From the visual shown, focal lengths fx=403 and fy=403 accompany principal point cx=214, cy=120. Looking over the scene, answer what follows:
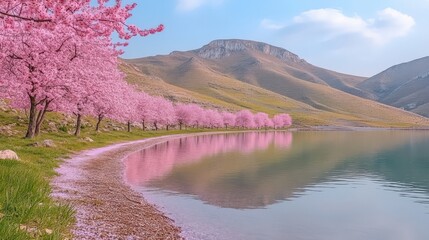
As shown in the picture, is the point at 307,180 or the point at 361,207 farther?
the point at 307,180

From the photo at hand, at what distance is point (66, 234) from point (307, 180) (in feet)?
92.9

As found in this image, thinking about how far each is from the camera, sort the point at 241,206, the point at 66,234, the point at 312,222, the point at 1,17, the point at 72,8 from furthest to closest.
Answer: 1. the point at 241,206
2. the point at 312,222
3. the point at 1,17
4. the point at 72,8
5. the point at 66,234

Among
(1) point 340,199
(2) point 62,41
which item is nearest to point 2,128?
(2) point 62,41

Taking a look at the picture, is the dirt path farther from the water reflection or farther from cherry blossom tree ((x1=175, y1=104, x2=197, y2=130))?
cherry blossom tree ((x1=175, y1=104, x2=197, y2=130))

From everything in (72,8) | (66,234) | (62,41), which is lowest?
(66,234)

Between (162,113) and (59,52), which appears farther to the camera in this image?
(162,113)

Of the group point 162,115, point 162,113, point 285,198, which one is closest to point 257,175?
point 285,198

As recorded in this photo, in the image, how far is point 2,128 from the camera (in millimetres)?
47281

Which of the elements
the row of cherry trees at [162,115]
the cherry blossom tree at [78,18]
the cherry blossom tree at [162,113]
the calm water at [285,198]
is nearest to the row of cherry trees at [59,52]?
the cherry blossom tree at [78,18]

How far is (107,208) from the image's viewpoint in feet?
58.0

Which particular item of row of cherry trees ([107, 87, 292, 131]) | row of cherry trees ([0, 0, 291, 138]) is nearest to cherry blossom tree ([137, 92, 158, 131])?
row of cherry trees ([107, 87, 292, 131])

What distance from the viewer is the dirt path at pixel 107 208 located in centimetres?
1401

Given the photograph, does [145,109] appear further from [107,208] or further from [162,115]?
[107,208]

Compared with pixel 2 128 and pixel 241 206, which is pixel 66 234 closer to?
pixel 241 206
